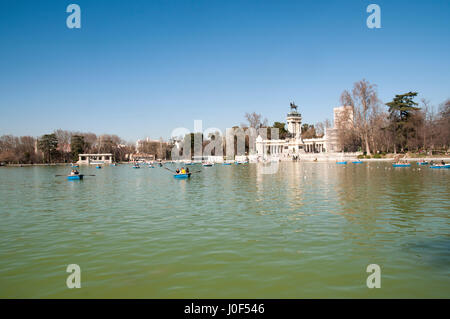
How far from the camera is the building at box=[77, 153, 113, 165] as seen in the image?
117037mm

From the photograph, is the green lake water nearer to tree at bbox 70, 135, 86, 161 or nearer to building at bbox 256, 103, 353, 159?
building at bbox 256, 103, 353, 159

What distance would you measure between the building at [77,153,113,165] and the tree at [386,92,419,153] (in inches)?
3562

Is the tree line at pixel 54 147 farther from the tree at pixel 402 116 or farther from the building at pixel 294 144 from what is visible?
the tree at pixel 402 116

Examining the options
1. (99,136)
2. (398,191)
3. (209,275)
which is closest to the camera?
(209,275)

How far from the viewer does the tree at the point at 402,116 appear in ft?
234

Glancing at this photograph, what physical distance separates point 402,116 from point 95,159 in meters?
98.5

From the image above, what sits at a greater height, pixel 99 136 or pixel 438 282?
pixel 99 136

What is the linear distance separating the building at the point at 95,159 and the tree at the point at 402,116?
90478 millimetres

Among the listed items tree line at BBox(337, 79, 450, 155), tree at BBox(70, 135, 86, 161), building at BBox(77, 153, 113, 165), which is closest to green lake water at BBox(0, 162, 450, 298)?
tree line at BBox(337, 79, 450, 155)

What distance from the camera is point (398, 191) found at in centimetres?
2247
